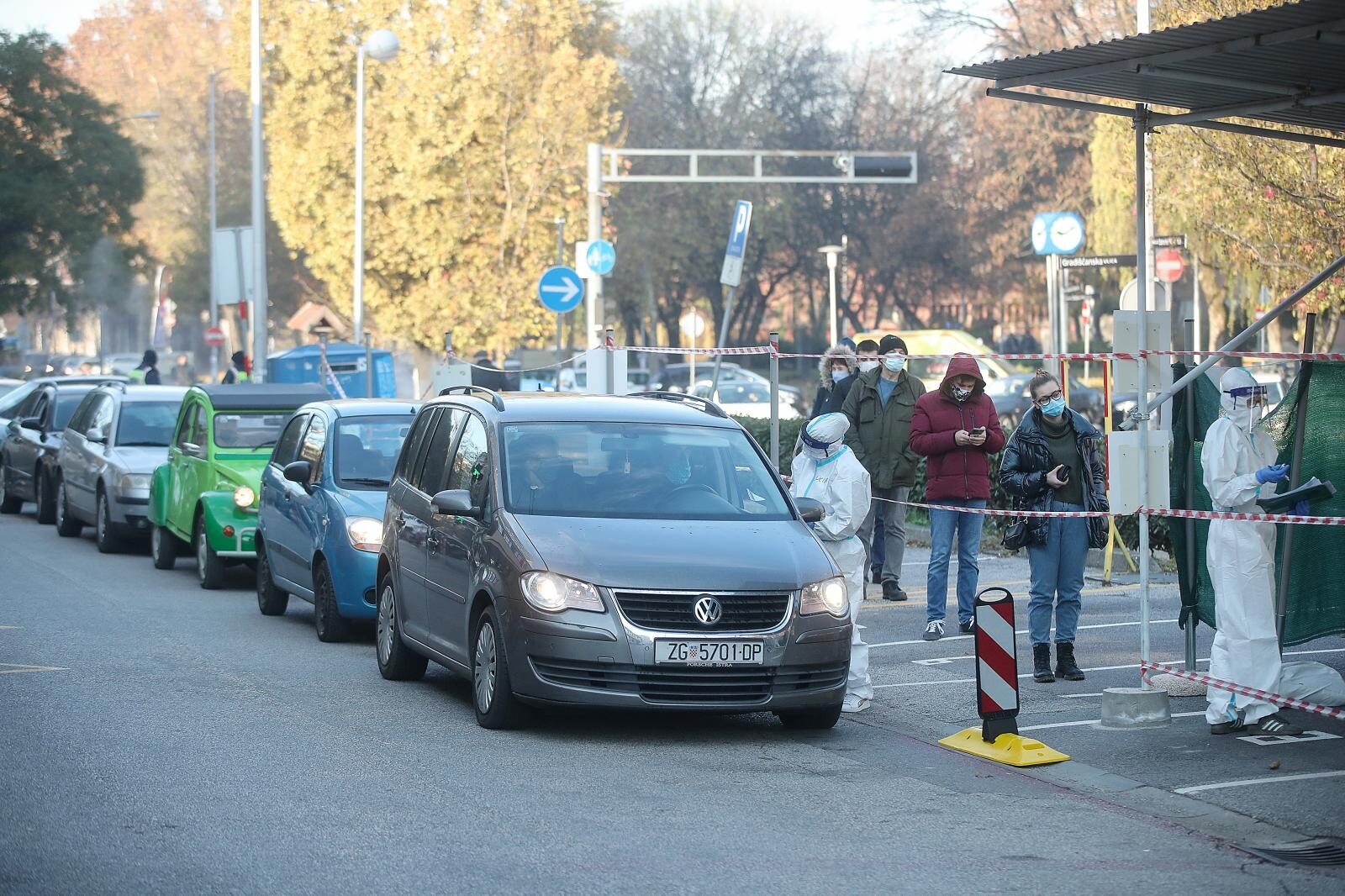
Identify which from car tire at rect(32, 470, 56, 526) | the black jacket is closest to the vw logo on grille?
the black jacket

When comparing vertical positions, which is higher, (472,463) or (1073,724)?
(472,463)

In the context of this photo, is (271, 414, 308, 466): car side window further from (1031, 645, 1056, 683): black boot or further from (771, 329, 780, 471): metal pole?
(1031, 645, 1056, 683): black boot

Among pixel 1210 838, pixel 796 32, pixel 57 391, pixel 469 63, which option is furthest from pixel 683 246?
pixel 1210 838

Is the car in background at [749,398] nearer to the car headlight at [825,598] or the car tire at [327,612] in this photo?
the car tire at [327,612]

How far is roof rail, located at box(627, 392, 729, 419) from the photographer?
34.6 feet

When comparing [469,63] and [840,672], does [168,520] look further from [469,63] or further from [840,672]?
[469,63]

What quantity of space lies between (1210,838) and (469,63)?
35.3 m

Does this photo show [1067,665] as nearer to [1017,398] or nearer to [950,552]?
[950,552]

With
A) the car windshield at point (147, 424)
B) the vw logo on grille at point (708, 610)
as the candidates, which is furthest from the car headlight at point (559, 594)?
the car windshield at point (147, 424)

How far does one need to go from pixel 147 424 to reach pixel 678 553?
1202cm

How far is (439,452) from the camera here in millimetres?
10664

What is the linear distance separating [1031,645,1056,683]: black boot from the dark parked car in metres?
1.89

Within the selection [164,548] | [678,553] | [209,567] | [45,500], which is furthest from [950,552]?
[45,500]

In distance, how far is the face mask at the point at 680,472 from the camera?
32.0ft
